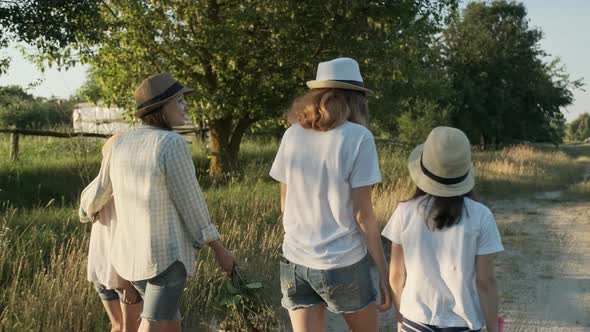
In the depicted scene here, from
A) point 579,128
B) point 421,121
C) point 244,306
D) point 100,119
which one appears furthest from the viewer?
point 579,128

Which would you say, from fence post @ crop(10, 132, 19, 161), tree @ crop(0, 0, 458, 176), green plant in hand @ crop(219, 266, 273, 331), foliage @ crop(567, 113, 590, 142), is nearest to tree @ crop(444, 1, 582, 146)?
tree @ crop(0, 0, 458, 176)

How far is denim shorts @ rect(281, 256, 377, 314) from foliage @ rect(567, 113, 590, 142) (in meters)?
124

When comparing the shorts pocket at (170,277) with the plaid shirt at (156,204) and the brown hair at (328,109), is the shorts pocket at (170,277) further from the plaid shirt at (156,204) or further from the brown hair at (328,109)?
the brown hair at (328,109)

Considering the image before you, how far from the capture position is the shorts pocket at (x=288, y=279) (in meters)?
2.88

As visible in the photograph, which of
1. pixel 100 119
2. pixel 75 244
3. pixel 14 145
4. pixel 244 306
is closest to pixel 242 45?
pixel 14 145

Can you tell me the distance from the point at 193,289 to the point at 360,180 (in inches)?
112

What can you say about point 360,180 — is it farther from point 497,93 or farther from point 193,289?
point 497,93

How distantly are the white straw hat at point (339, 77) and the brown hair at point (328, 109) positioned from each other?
3 cm

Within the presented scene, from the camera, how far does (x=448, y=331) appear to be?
8.44ft

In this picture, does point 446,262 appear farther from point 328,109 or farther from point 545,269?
point 545,269

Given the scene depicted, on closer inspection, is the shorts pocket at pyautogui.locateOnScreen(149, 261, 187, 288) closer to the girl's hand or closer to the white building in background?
the girl's hand

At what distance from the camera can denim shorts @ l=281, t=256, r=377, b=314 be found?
2775 millimetres

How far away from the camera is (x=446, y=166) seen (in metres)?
2.64

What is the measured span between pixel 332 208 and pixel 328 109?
45cm
